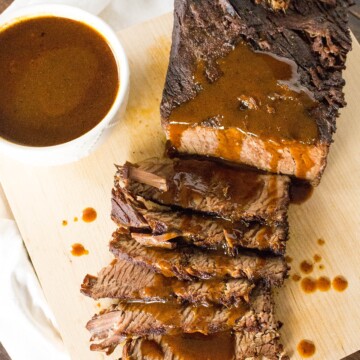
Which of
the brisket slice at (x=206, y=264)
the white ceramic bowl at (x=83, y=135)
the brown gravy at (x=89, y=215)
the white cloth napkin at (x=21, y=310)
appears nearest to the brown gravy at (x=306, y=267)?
the brisket slice at (x=206, y=264)

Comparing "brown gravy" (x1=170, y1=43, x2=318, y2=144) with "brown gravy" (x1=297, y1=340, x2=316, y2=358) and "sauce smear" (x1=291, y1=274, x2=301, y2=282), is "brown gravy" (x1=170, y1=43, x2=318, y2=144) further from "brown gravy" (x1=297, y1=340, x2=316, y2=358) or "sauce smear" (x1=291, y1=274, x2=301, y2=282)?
"brown gravy" (x1=297, y1=340, x2=316, y2=358)

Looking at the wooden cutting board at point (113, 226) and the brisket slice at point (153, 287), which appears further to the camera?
the wooden cutting board at point (113, 226)

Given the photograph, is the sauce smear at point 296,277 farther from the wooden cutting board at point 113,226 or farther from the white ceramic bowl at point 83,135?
the white ceramic bowl at point 83,135

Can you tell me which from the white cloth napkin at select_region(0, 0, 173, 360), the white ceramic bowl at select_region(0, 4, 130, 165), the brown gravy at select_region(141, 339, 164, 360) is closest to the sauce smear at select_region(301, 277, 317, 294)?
the brown gravy at select_region(141, 339, 164, 360)

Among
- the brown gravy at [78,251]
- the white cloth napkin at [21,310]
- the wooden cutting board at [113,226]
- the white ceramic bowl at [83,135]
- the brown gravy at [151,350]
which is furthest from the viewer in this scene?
the white cloth napkin at [21,310]

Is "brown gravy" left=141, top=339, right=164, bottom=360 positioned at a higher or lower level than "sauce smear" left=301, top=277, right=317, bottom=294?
higher
